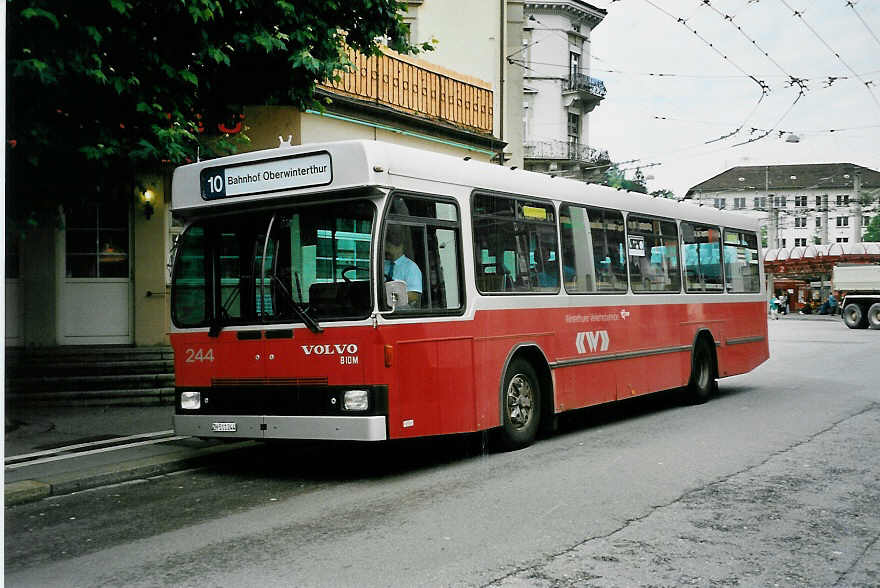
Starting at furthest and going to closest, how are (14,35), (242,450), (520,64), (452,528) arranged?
(520,64) → (242,450) → (14,35) → (452,528)

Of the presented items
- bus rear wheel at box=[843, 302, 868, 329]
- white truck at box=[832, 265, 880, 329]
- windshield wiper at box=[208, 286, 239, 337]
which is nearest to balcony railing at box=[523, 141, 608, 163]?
white truck at box=[832, 265, 880, 329]

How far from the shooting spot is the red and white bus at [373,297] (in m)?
7.99

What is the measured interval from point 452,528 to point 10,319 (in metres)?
9.82

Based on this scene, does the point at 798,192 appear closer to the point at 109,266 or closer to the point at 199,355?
the point at 109,266

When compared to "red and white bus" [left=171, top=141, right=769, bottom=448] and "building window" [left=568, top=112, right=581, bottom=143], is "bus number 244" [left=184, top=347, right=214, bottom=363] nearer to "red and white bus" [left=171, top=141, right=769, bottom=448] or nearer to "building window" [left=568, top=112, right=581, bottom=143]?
"red and white bus" [left=171, top=141, right=769, bottom=448]

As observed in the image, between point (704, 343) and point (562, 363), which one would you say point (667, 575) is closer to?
point (562, 363)

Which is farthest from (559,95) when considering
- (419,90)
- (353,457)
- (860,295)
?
(353,457)

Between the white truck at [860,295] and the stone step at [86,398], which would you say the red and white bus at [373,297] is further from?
the white truck at [860,295]

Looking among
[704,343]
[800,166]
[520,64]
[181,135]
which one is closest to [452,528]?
[181,135]

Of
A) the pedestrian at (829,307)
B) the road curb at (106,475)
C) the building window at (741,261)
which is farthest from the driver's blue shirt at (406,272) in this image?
the pedestrian at (829,307)

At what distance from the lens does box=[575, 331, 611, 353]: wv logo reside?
10.8m

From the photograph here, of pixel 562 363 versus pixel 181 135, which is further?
pixel 562 363

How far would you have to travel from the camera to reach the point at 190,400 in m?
8.81

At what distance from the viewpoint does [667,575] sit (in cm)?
525
